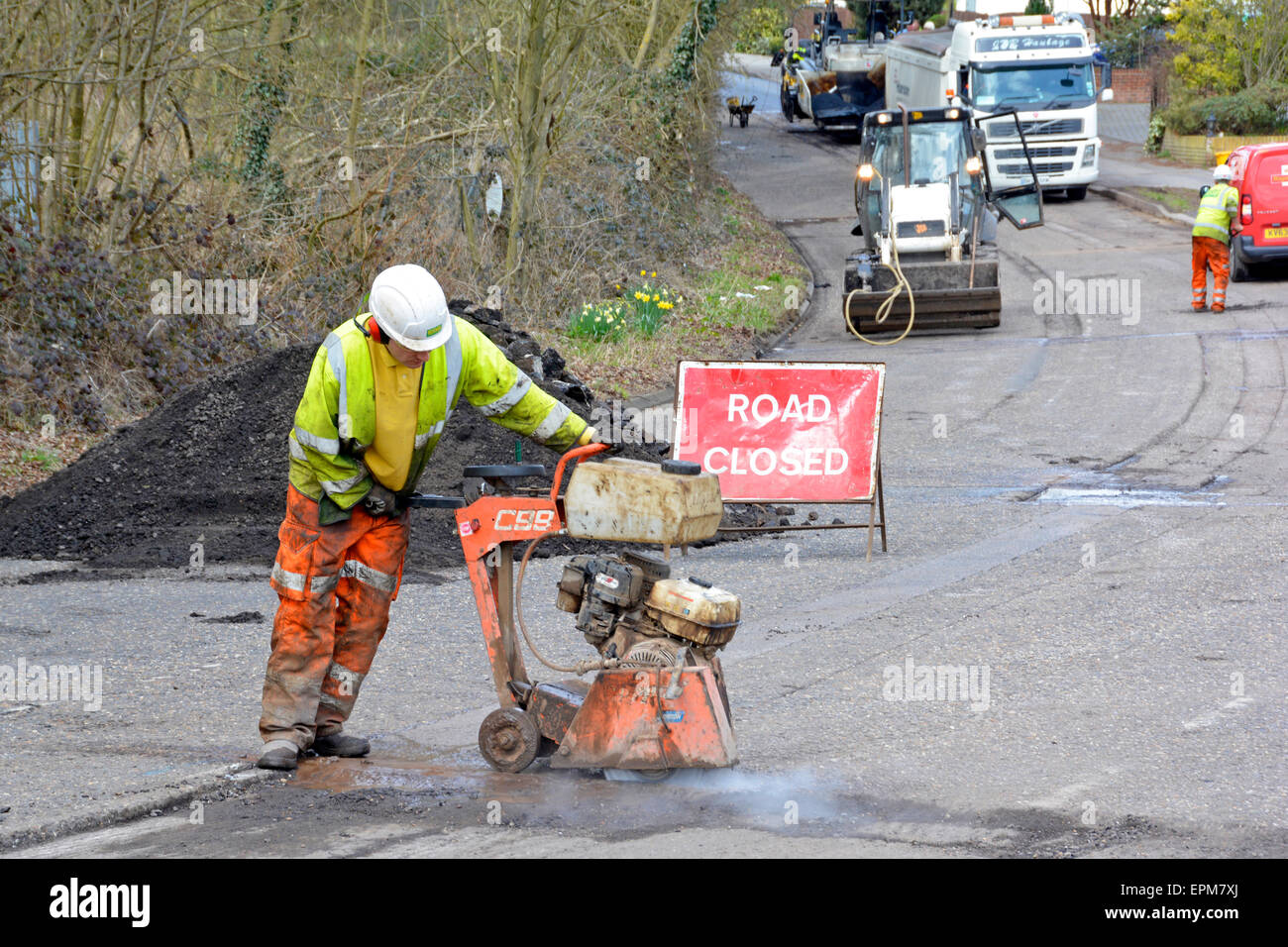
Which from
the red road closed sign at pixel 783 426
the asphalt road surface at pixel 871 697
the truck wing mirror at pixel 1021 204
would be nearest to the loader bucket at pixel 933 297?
the truck wing mirror at pixel 1021 204

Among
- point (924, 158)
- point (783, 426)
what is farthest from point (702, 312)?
point (783, 426)

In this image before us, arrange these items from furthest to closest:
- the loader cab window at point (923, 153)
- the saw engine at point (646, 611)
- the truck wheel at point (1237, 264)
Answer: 1. the truck wheel at point (1237, 264)
2. the loader cab window at point (923, 153)
3. the saw engine at point (646, 611)

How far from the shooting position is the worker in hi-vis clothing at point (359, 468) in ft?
17.9

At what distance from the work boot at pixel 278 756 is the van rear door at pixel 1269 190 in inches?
754

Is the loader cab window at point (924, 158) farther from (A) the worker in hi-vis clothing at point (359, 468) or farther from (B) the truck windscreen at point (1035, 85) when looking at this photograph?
(A) the worker in hi-vis clothing at point (359, 468)

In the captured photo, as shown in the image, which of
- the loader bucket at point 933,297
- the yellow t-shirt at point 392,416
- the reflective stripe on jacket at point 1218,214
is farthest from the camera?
the loader bucket at point 933,297

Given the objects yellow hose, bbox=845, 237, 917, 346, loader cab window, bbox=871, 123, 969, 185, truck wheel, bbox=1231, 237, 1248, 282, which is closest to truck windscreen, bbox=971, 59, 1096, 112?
truck wheel, bbox=1231, 237, 1248, 282

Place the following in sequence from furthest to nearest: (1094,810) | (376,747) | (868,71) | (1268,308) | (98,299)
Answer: (868,71) → (1268,308) → (98,299) → (376,747) → (1094,810)

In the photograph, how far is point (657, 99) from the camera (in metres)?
24.8

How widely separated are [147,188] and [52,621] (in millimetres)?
8560

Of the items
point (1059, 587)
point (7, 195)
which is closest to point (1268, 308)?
point (1059, 587)

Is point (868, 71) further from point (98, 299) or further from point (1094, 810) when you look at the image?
point (1094, 810)

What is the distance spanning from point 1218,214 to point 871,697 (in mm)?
14683

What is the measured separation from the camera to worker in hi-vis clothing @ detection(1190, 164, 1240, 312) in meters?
19.0
